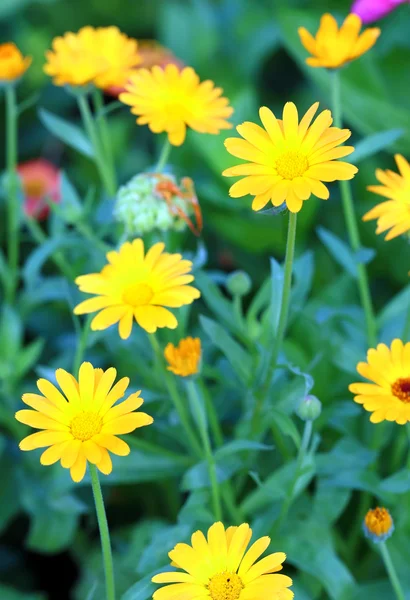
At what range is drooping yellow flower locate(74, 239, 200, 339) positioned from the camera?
0.75m

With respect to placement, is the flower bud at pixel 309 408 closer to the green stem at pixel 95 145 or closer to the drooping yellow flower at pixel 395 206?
the drooping yellow flower at pixel 395 206

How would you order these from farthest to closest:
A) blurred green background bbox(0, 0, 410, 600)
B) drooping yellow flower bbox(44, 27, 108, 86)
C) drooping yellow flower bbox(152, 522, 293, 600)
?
blurred green background bbox(0, 0, 410, 600), drooping yellow flower bbox(44, 27, 108, 86), drooping yellow flower bbox(152, 522, 293, 600)

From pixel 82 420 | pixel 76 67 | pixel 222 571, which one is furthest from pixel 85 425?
pixel 76 67

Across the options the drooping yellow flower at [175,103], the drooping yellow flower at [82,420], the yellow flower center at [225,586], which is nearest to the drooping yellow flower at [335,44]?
the drooping yellow flower at [175,103]

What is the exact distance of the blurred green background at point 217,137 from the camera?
1260 millimetres

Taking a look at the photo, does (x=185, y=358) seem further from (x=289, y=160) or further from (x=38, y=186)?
(x=38, y=186)

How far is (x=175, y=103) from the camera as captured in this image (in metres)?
0.95

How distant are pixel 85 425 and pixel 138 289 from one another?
0.18 m

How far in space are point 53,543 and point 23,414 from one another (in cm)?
49

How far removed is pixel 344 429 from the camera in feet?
3.32

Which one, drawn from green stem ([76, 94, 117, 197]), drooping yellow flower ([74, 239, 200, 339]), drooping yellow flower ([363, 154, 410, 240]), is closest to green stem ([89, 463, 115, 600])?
drooping yellow flower ([74, 239, 200, 339])

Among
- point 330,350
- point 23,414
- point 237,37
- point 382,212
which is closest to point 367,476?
point 330,350

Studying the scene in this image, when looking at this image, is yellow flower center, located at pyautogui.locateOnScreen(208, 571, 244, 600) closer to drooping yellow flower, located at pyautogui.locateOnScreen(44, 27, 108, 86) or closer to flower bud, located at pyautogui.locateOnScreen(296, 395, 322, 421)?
flower bud, located at pyautogui.locateOnScreen(296, 395, 322, 421)

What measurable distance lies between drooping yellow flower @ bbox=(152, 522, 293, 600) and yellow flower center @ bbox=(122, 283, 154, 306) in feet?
0.79
